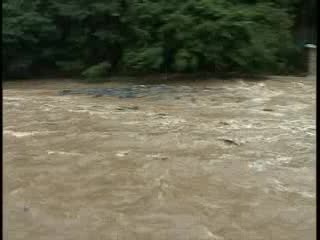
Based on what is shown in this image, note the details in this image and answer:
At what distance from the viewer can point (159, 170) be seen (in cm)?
596

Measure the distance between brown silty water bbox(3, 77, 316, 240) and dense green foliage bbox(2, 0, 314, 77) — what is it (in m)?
3.70

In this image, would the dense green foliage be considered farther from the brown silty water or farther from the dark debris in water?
the brown silty water

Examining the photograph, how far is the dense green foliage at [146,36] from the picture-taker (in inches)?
553

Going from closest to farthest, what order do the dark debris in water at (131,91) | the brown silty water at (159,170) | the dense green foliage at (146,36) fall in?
the brown silty water at (159,170), the dark debris in water at (131,91), the dense green foliage at (146,36)

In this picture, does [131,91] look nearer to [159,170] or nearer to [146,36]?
[146,36]

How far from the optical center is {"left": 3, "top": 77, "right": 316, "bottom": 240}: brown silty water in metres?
4.38

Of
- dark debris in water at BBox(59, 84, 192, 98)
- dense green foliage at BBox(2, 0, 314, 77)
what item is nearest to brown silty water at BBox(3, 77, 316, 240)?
dark debris in water at BBox(59, 84, 192, 98)

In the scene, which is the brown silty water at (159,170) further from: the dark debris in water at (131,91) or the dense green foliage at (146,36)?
the dense green foliage at (146,36)

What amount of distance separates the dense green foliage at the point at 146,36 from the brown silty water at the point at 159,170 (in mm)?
3698

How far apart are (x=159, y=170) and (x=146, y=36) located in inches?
359

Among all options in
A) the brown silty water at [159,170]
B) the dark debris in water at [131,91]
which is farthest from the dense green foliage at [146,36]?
the brown silty water at [159,170]

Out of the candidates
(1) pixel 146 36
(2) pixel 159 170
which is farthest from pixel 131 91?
(2) pixel 159 170

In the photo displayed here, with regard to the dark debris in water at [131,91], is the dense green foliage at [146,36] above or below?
above

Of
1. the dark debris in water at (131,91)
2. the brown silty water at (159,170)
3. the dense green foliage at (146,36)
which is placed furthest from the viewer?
the dense green foliage at (146,36)
